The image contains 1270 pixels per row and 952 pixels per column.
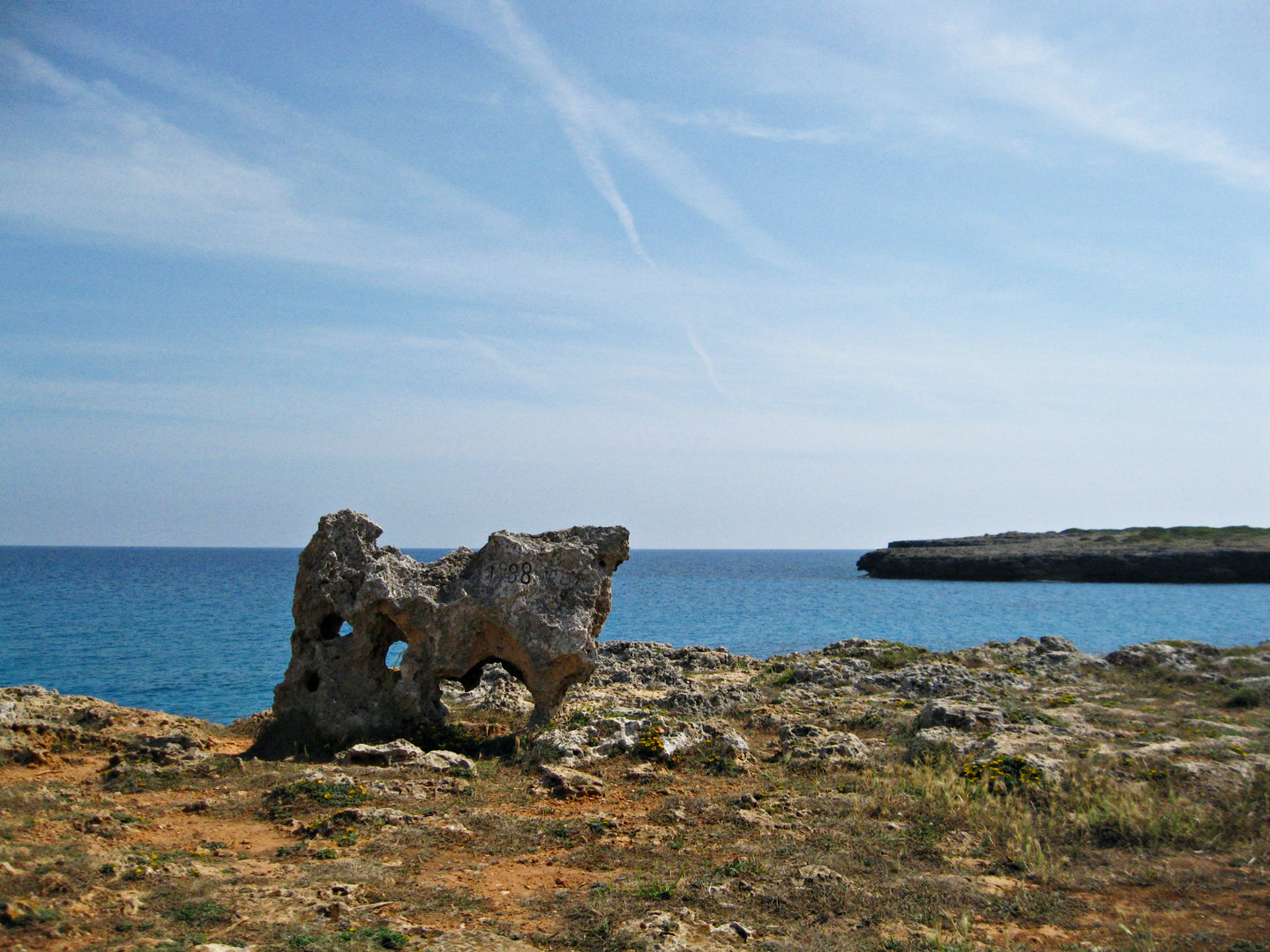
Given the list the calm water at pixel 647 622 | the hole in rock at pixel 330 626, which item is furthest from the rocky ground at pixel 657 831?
the calm water at pixel 647 622

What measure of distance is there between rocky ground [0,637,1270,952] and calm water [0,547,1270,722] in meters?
16.7

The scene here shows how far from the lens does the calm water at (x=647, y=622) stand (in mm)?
35138

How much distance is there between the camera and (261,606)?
74312 mm

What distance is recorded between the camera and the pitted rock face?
15820 millimetres

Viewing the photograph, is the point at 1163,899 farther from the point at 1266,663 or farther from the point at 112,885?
the point at 1266,663

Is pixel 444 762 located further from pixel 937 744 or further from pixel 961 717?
pixel 961 717

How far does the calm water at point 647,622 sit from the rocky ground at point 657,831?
54.8 ft

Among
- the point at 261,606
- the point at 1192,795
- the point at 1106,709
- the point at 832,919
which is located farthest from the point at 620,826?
the point at 261,606

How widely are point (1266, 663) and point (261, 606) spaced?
234 ft

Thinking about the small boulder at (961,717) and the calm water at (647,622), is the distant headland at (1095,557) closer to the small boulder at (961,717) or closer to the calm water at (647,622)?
the calm water at (647,622)

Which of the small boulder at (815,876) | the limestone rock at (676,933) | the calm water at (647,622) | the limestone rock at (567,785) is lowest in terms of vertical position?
the calm water at (647,622)

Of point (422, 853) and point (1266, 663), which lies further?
point (1266, 663)

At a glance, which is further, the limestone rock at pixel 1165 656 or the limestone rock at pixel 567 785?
the limestone rock at pixel 1165 656

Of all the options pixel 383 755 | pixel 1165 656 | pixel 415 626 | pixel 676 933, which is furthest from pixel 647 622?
pixel 676 933
